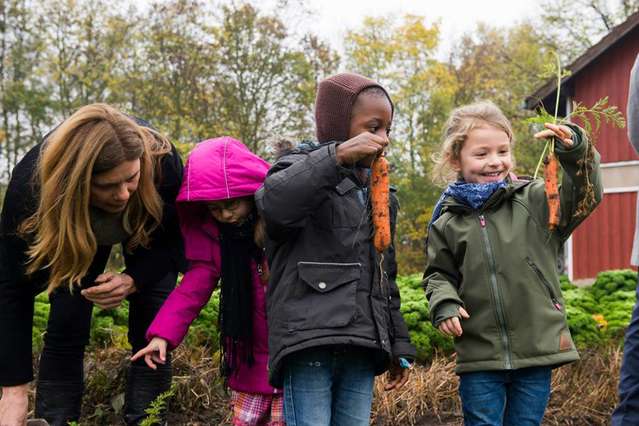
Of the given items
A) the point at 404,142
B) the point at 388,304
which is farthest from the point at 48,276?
the point at 404,142

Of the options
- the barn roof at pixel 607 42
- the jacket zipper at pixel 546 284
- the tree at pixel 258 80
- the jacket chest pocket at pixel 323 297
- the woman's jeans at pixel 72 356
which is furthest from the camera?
the tree at pixel 258 80

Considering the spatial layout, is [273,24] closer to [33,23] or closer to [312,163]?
[33,23]

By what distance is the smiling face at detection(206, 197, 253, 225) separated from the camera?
2.79 m

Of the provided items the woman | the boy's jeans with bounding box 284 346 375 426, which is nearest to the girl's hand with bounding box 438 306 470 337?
the boy's jeans with bounding box 284 346 375 426

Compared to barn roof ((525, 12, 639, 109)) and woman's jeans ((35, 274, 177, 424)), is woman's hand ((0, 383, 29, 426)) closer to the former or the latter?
woman's jeans ((35, 274, 177, 424))

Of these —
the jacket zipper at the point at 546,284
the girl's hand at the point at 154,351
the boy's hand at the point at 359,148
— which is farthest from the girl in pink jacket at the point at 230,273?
the jacket zipper at the point at 546,284

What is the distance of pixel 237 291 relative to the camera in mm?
2805

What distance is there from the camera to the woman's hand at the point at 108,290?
9.38 feet

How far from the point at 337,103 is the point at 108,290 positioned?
3.87ft

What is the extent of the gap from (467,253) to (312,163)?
0.83m

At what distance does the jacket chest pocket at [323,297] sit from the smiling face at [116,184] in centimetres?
73

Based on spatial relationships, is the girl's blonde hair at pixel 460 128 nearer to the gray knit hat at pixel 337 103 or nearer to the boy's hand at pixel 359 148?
the gray knit hat at pixel 337 103

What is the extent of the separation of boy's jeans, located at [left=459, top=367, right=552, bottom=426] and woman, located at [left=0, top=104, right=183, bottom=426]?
1340mm

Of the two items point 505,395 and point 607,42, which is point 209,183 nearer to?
point 505,395
